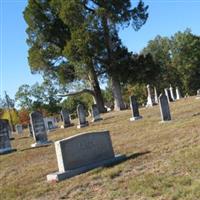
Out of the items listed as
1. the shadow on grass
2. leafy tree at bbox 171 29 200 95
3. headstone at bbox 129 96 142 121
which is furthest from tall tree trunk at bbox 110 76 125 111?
leafy tree at bbox 171 29 200 95

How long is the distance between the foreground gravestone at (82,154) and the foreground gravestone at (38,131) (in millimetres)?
8608

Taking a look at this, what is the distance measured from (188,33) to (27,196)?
76.6m

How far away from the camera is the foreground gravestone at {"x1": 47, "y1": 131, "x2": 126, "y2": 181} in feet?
35.8

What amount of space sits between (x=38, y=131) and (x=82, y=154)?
9689mm

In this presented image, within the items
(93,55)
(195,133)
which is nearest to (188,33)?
(93,55)

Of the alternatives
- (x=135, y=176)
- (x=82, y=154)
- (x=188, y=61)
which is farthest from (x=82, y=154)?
(x=188, y=61)

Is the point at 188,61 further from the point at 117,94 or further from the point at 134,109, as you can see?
the point at 134,109

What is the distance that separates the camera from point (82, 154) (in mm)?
11305

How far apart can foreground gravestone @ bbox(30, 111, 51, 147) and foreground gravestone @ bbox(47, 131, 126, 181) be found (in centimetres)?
861

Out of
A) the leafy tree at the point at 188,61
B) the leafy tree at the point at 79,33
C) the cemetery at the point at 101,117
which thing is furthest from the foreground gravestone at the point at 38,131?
the leafy tree at the point at 188,61

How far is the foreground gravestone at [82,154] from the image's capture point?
10914 millimetres

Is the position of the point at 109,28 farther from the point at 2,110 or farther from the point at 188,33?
the point at 2,110

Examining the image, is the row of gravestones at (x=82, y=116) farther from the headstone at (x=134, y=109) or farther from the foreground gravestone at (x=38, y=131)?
the foreground gravestone at (x=38, y=131)

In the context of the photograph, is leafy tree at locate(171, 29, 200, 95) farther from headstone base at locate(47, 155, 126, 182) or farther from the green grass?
headstone base at locate(47, 155, 126, 182)
